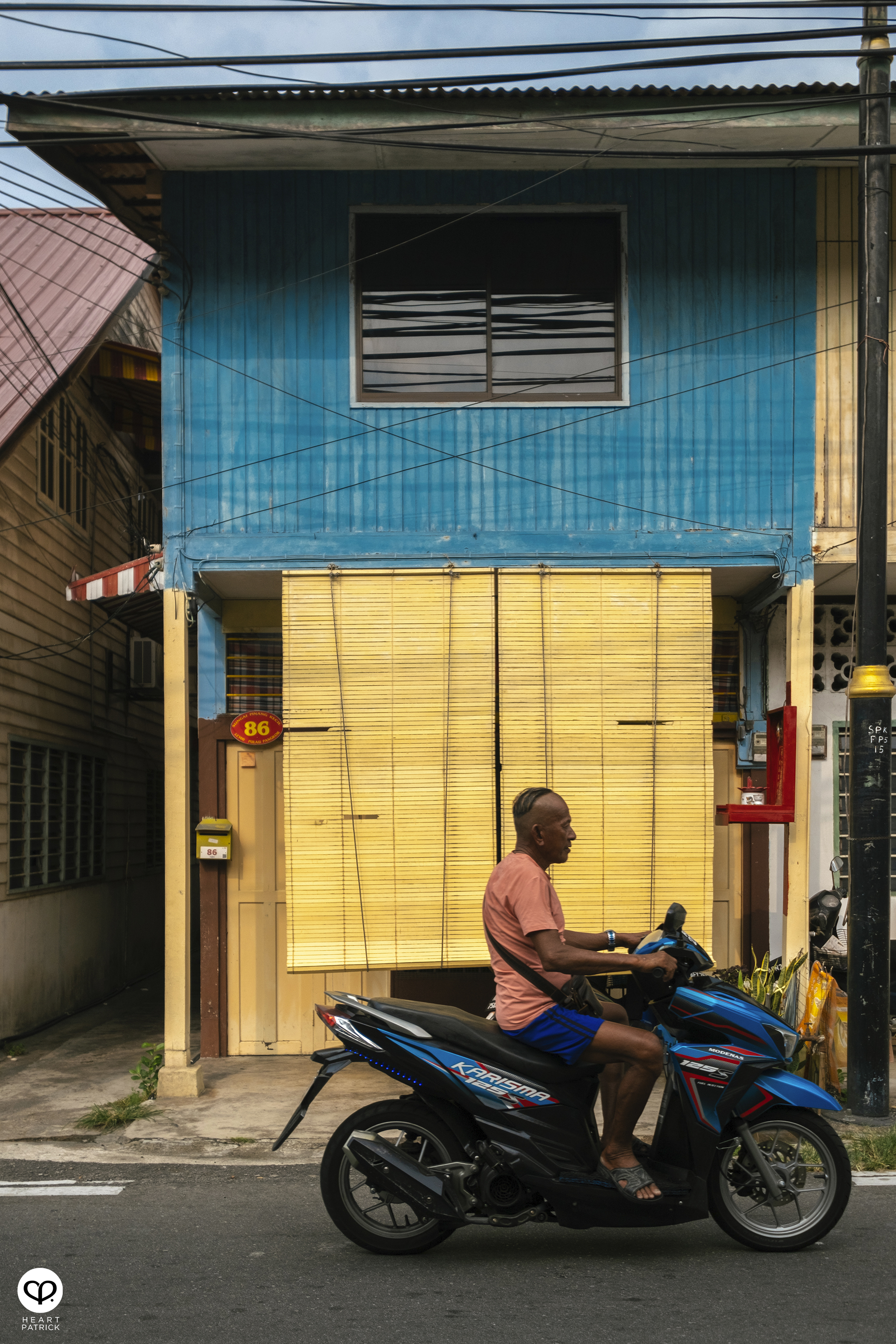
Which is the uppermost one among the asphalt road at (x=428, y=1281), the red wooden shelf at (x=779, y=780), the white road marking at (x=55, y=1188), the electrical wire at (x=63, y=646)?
the electrical wire at (x=63, y=646)

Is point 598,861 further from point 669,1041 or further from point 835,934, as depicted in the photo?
point 669,1041

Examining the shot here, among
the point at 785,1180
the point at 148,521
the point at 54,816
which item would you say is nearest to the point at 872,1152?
the point at 785,1180

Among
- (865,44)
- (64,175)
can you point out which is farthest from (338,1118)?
(865,44)

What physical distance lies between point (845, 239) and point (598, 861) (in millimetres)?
4752

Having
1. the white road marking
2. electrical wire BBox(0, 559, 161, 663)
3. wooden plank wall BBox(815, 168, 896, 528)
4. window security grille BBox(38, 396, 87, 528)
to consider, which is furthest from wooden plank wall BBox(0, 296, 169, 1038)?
wooden plank wall BBox(815, 168, 896, 528)

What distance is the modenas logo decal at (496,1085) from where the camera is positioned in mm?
4695

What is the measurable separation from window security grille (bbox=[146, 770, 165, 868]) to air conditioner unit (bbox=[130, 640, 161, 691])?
2567 mm

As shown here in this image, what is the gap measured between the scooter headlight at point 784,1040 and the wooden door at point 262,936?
4.72 m

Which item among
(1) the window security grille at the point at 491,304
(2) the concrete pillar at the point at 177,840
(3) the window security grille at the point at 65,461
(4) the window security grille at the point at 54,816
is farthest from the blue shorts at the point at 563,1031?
(3) the window security grille at the point at 65,461

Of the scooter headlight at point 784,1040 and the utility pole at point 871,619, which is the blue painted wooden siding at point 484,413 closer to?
the utility pole at point 871,619

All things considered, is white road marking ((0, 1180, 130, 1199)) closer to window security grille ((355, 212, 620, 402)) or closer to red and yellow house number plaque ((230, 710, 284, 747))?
red and yellow house number plaque ((230, 710, 284, 747))

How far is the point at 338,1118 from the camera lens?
736cm

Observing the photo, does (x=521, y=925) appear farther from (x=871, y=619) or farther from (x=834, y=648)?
(x=834, y=648)

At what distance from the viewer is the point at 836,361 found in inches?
340
